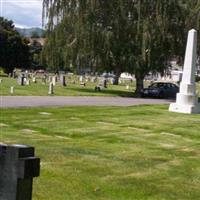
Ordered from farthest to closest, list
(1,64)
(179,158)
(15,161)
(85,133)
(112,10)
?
(1,64)
(112,10)
(85,133)
(179,158)
(15,161)

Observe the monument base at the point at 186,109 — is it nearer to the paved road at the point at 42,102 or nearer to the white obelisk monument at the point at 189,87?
the white obelisk monument at the point at 189,87

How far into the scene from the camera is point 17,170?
4770 millimetres

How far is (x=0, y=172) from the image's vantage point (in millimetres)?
4969

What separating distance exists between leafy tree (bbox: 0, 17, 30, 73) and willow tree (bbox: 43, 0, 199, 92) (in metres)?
52.4

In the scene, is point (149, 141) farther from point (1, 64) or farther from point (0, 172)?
point (1, 64)

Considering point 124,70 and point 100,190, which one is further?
point 124,70

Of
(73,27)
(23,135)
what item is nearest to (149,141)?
(23,135)

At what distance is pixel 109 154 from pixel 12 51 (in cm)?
8620

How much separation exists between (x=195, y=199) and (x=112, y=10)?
34.6 m

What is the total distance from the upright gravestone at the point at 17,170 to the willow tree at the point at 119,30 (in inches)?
1394

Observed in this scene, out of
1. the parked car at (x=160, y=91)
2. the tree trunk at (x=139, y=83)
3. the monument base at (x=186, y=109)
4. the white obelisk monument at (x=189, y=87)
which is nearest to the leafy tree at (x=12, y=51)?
the tree trunk at (x=139, y=83)

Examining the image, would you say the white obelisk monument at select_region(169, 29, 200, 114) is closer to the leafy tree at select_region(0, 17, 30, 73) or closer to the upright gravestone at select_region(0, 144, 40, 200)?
the upright gravestone at select_region(0, 144, 40, 200)

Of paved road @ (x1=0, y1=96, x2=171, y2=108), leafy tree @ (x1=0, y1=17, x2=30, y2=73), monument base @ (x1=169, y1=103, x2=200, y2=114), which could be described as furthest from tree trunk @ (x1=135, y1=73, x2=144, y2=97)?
leafy tree @ (x1=0, y1=17, x2=30, y2=73)

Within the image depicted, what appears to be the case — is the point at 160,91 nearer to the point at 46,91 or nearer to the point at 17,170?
the point at 46,91
